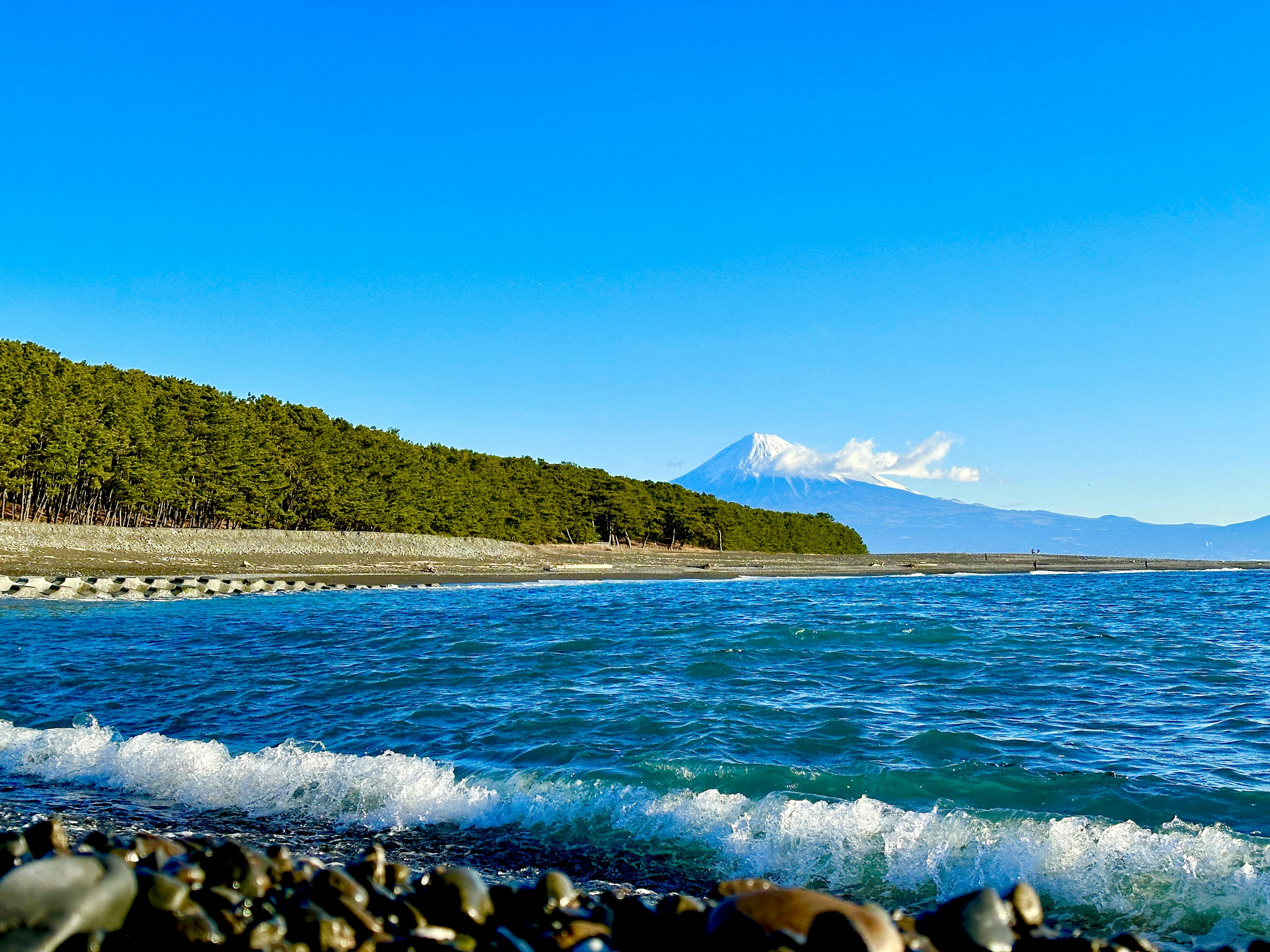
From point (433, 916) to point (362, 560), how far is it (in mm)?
59282

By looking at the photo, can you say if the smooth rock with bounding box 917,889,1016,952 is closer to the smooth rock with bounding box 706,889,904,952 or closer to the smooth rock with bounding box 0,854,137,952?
the smooth rock with bounding box 706,889,904,952

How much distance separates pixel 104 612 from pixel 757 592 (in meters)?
30.0

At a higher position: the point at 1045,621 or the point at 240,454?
the point at 240,454

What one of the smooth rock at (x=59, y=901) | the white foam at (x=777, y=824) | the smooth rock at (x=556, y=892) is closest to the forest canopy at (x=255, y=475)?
the white foam at (x=777, y=824)

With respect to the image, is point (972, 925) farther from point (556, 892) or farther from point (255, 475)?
point (255, 475)

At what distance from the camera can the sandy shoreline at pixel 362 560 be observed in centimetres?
4406

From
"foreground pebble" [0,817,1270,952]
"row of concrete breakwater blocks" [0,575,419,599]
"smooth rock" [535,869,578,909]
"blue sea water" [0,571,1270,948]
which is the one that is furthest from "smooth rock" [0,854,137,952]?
"row of concrete breakwater blocks" [0,575,419,599]

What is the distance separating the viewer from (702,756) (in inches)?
A: 372

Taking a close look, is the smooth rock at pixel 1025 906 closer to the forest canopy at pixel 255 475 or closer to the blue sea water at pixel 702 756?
the blue sea water at pixel 702 756

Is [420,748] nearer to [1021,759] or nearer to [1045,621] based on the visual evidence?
[1021,759]

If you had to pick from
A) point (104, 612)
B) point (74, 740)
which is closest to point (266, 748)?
point (74, 740)

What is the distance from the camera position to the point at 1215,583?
211ft

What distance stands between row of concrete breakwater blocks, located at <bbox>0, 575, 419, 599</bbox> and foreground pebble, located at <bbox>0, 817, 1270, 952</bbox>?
30486mm

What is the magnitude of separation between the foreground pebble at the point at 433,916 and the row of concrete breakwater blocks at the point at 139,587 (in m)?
30.5
